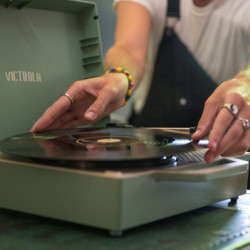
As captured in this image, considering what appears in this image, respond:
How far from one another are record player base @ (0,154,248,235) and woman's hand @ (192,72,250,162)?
7cm

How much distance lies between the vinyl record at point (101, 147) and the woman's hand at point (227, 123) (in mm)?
50

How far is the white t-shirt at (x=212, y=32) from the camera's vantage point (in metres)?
1.94

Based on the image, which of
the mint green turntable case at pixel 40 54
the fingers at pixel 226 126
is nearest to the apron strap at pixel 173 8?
the mint green turntable case at pixel 40 54

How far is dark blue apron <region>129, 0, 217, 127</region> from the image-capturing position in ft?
6.84

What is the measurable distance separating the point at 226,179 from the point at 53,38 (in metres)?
0.79

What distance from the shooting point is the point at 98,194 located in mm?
609

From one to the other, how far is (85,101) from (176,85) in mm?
977

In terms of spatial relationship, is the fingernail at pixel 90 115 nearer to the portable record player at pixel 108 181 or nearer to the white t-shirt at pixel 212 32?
the portable record player at pixel 108 181

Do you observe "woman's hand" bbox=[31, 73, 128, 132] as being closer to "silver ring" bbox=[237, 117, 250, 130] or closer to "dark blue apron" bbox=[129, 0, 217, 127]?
"silver ring" bbox=[237, 117, 250, 130]

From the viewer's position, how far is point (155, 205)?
25.5 inches

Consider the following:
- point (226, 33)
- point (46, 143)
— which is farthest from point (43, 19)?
point (226, 33)

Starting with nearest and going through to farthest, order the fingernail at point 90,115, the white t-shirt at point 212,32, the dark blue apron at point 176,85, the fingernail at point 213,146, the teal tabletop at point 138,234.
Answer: the teal tabletop at point 138,234, the fingernail at point 213,146, the fingernail at point 90,115, the white t-shirt at point 212,32, the dark blue apron at point 176,85

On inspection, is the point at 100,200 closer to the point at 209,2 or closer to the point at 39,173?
the point at 39,173

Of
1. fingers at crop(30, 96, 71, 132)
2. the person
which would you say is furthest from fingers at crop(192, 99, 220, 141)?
fingers at crop(30, 96, 71, 132)
